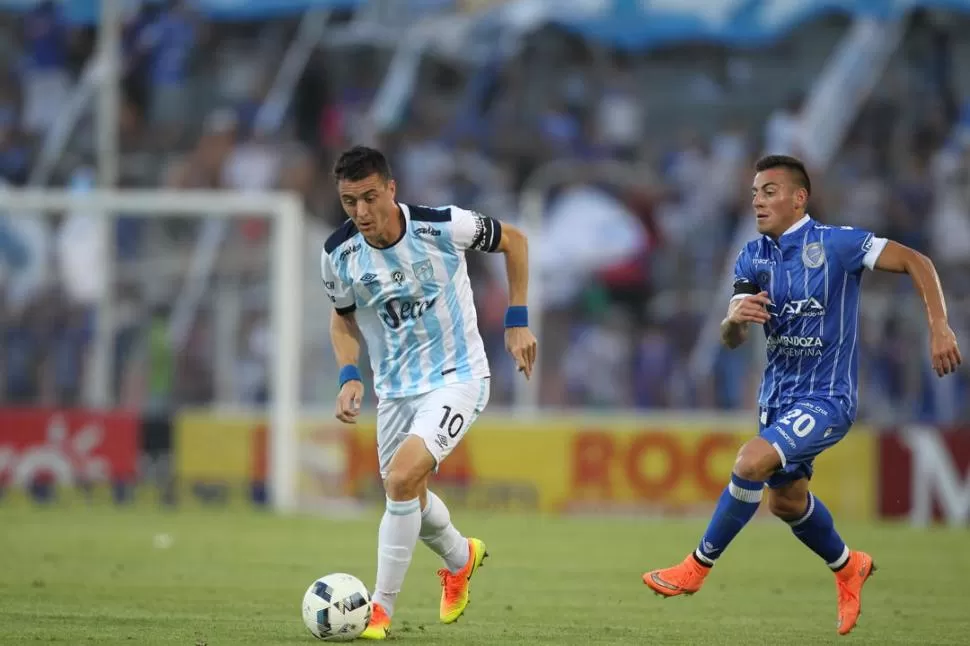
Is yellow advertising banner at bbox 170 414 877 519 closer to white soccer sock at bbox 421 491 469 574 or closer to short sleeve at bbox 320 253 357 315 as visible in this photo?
white soccer sock at bbox 421 491 469 574

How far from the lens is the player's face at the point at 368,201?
8109mm

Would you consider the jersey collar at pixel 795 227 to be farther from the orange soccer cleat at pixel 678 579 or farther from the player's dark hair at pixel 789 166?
the orange soccer cleat at pixel 678 579

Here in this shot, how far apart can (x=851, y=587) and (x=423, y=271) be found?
286 cm

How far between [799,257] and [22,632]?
14.5ft

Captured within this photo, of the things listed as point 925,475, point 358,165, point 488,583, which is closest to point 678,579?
point 358,165

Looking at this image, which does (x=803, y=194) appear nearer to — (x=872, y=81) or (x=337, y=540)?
(x=337, y=540)

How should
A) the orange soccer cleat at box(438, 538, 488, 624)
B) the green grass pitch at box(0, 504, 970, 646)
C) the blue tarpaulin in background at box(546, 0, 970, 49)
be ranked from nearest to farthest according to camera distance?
the green grass pitch at box(0, 504, 970, 646), the orange soccer cleat at box(438, 538, 488, 624), the blue tarpaulin in background at box(546, 0, 970, 49)

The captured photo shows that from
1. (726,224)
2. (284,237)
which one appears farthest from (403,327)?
(726,224)

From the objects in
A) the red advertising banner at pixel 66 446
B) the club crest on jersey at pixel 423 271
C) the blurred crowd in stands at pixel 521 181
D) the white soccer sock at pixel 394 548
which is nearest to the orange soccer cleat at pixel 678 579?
the white soccer sock at pixel 394 548

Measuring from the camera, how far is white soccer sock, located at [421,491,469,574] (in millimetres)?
8531

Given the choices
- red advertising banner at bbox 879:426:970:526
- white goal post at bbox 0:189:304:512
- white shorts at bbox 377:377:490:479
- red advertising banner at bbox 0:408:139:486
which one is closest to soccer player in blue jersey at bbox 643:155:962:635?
white shorts at bbox 377:377:490:479

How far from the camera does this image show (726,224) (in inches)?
789

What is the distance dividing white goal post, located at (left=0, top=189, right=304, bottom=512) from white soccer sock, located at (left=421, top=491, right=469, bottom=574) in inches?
368

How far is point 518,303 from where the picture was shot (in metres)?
8.62
